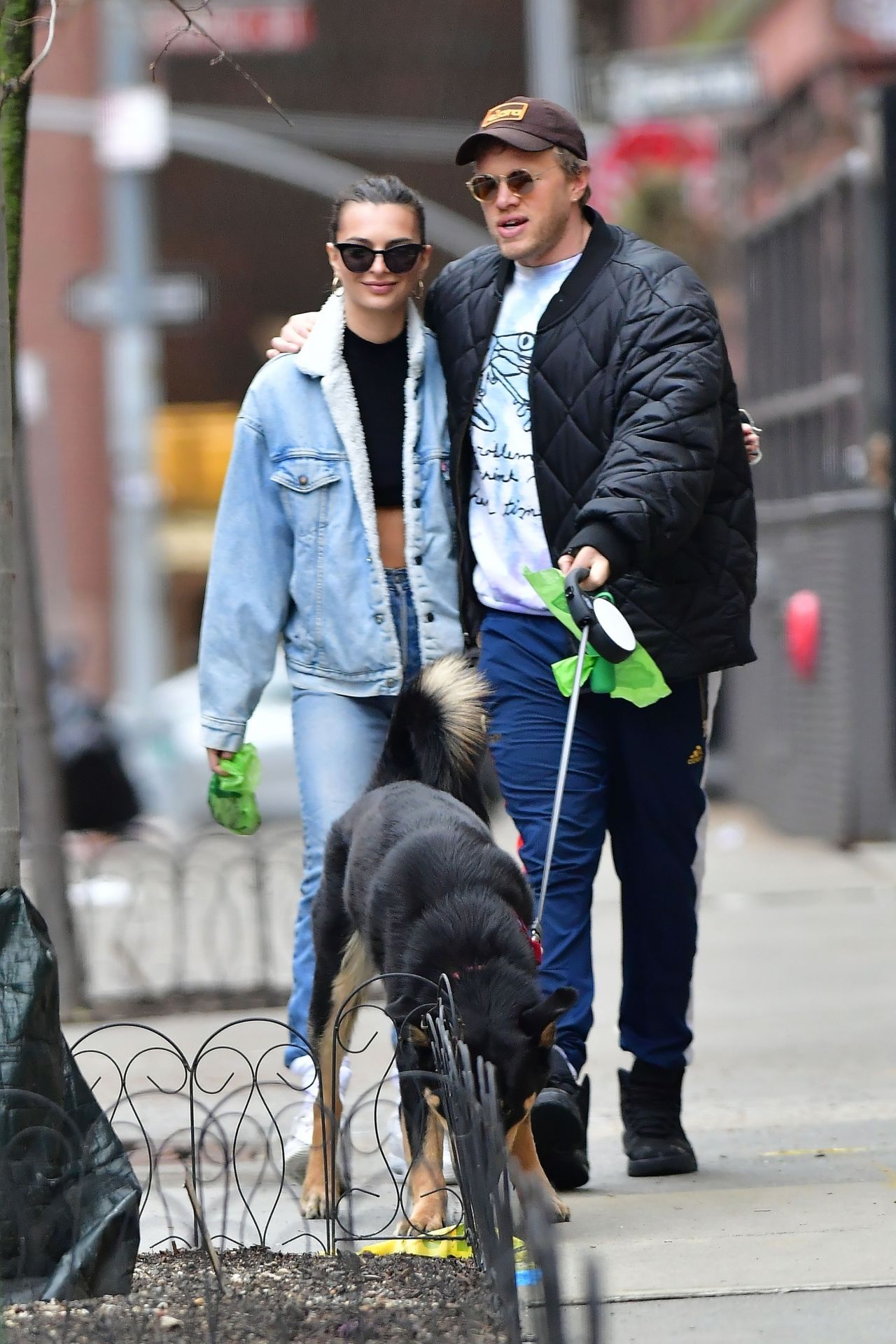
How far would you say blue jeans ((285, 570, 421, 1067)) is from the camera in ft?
15.8

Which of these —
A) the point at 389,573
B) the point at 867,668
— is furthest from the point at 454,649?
the point at 867,668

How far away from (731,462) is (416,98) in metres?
30.7

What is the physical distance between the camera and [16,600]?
726 centimetres

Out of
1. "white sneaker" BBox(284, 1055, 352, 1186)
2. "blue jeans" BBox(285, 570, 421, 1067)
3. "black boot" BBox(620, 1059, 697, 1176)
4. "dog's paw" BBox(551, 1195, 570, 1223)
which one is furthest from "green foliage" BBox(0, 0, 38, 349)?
"black boot" BBox(620, 1059, 697, 1176)

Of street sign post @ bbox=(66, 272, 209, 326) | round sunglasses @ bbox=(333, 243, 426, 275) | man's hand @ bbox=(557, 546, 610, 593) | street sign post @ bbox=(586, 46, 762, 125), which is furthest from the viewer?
street sign post @ bbox=(66, 272, 209, 326)

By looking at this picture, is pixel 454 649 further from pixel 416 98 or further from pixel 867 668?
pixel 416 98

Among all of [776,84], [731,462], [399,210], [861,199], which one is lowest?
[731,462]

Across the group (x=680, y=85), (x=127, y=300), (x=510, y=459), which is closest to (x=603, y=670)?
(x=510, y=459)

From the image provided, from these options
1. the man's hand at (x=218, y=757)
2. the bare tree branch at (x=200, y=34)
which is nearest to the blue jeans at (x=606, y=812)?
the man's hand at (x=218, y=757)

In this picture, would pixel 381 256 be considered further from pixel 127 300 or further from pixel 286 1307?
pixel 127 300

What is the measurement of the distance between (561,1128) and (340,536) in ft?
4.56

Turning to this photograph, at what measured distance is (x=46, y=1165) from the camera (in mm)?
3553

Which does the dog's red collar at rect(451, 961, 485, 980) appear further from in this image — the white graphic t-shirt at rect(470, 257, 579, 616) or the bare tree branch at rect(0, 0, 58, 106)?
the bare tree branch at rect(0, 0, 58, 106)

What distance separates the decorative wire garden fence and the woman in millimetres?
302
